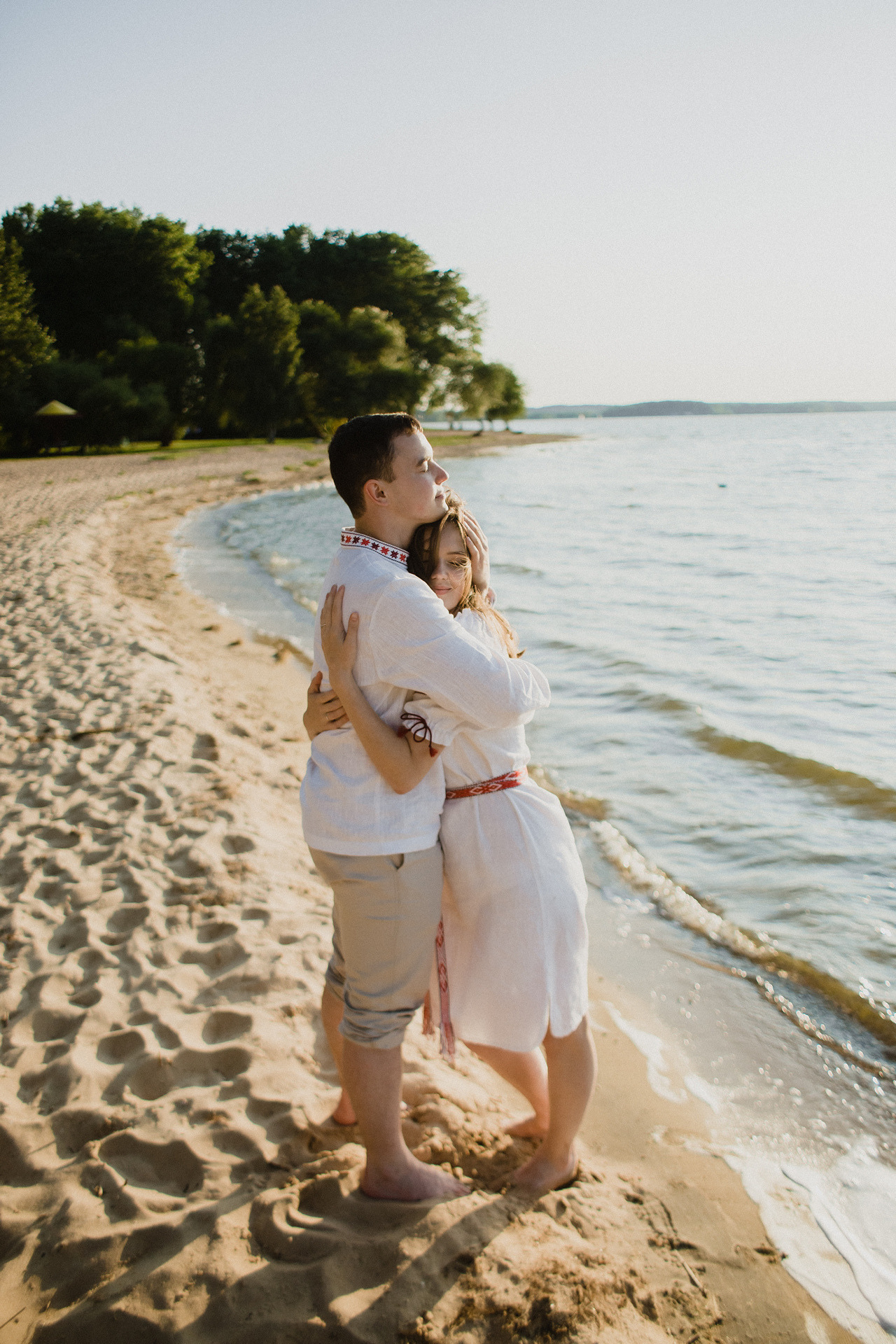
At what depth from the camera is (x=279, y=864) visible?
4410 millimetres

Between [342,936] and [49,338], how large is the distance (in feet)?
137

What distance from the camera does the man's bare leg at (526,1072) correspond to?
244 cm

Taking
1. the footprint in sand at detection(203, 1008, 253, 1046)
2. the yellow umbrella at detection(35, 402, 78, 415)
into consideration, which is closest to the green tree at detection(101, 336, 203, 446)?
the yellow umbrella at detection(35, 402, 78, 415)

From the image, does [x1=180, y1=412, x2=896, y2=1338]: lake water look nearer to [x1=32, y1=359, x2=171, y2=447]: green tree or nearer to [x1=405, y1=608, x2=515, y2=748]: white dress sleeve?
[x1=405, y1=608, x2=515, y2=748]: white dress sleeve

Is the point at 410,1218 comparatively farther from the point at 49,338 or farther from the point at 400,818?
the point at 49,338

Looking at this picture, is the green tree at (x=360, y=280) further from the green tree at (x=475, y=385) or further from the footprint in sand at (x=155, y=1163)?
the footprint in sand at (x=155, y=1163)

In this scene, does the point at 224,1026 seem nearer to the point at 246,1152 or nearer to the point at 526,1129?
the point at 246,1152

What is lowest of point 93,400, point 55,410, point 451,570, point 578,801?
point 578,801

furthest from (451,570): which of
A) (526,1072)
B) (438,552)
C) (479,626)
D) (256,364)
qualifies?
(256,364)

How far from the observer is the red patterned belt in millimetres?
2195

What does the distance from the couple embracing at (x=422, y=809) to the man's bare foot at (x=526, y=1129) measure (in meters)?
0.38

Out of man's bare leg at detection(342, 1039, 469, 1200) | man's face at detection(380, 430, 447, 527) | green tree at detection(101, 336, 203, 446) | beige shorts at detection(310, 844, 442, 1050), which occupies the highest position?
green tree at detection(101, 336, 203, 446)

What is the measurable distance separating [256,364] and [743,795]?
45778 millimetres

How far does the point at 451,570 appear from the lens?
2.19 meters
